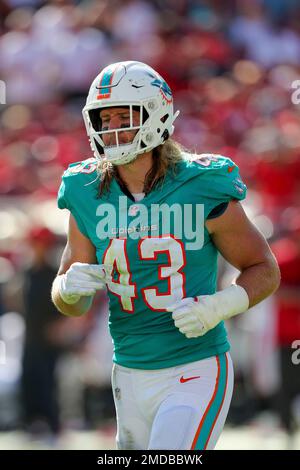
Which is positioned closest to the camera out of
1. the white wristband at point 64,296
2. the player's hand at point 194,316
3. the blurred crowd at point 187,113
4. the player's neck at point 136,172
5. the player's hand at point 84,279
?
the player's hand at point 194,316

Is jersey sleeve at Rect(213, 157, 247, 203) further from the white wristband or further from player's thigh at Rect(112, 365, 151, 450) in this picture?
player's thigh at Rect(112, 365, 151, 450)

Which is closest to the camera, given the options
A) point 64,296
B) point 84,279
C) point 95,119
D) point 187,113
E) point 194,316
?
point 194,316

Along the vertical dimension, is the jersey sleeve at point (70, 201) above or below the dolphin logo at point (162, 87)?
below

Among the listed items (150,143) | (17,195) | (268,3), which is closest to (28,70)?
(17,195)

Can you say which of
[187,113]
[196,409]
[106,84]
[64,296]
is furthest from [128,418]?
[187,113]

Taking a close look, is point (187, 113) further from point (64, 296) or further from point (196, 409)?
point (196, 409)

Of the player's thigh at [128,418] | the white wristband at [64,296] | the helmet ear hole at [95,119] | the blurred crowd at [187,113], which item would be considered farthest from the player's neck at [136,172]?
the blurred crowd at [187,113]

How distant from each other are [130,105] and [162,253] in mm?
533

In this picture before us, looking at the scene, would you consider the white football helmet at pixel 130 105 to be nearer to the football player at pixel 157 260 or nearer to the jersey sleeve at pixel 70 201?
the football player at pixel 157 260

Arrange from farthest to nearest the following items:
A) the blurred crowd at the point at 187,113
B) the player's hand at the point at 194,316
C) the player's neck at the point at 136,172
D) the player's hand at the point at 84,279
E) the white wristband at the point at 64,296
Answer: the blurred crowd at the point at 187,113 → the player's neck at the point at 136,172 → the white wristband at the point at 64,296 → the player's hand at the point at 84,279 → the player's hand at the point at 194,316

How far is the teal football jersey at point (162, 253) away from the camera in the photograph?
3.47 meters

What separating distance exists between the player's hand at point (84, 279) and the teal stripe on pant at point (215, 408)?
1.68 feet

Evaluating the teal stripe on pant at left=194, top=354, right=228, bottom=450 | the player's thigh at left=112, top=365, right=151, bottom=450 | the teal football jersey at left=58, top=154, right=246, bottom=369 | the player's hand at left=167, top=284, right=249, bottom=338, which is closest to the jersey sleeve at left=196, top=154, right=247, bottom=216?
the teal football jersey at left=58, top=154, right=246, bottom=369

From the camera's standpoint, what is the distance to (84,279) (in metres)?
3.40
